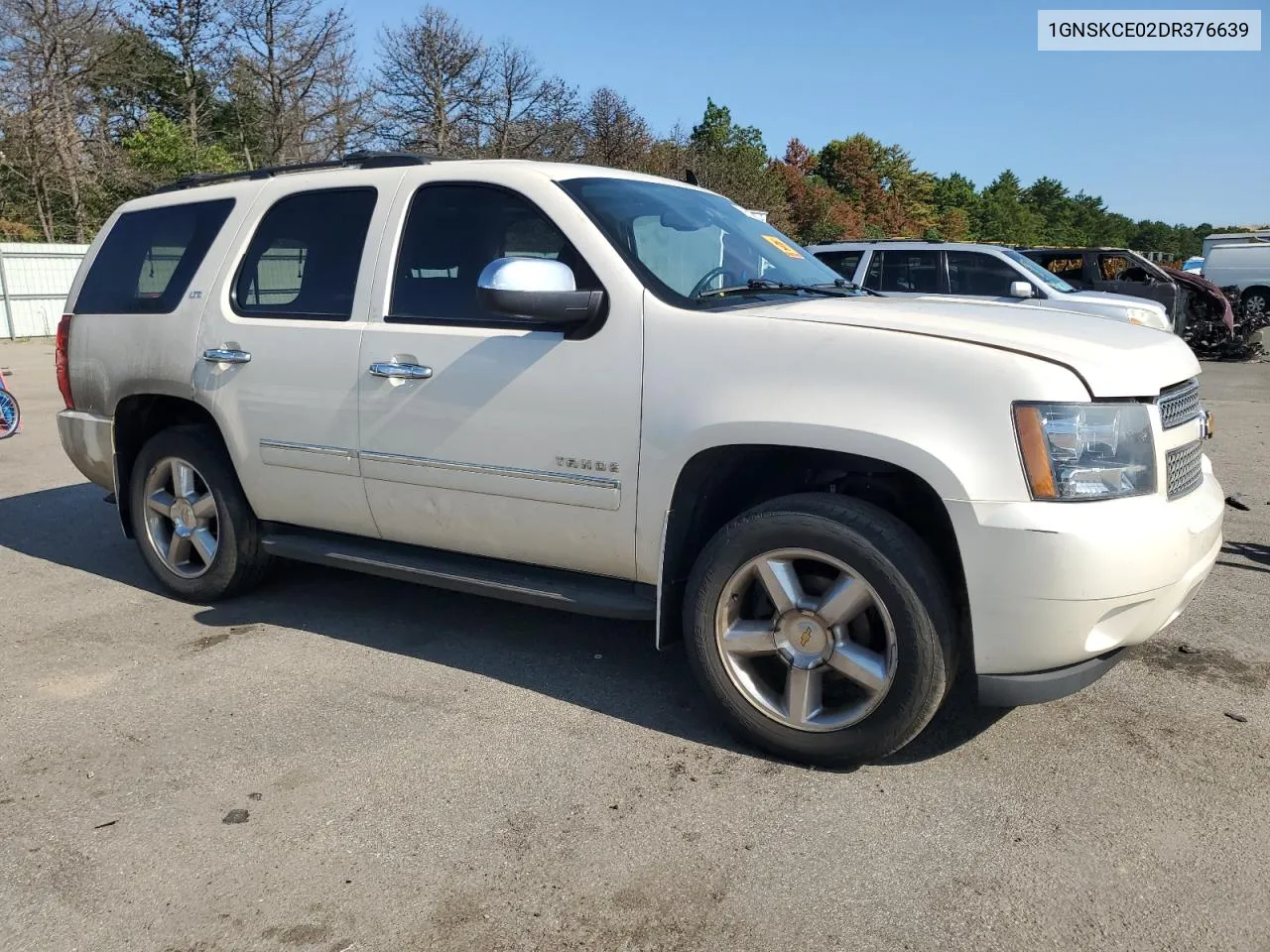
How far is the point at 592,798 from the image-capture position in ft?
10.3

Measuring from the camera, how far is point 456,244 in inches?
159

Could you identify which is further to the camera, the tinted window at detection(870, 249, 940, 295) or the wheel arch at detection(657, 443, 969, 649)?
the tinted window at detection(870, 249, 940, 295)

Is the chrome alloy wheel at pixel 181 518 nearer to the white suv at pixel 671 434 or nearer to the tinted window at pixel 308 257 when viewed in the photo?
the white suv at pixel 671 434

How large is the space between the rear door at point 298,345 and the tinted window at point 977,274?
9140 millimetres

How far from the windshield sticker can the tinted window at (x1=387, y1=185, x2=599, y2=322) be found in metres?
1.04

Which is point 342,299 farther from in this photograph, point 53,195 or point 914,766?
point 53,195

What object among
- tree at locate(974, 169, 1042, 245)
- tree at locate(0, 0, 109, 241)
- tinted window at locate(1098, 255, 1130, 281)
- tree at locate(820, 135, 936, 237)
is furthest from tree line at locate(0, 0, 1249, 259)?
tree at locate(974, 169, 1042, 245)

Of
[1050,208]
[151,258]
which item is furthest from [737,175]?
[1050,208]

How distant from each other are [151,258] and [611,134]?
2956 cm

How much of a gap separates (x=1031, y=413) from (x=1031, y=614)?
57 centimetres

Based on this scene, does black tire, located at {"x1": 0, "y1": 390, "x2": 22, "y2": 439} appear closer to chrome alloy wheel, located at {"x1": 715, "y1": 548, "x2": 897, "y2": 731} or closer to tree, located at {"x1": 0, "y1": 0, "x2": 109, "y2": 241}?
chrome alloy wheel, located at {"x1": 715, "y1": 548, "x2": 897, "y2": 731}

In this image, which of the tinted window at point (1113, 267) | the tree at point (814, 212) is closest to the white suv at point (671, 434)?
the tinted window at point (1113, 267)

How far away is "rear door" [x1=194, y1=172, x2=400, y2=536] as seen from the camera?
4.18m


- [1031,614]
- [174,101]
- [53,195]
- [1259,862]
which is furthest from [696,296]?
[174,101]
